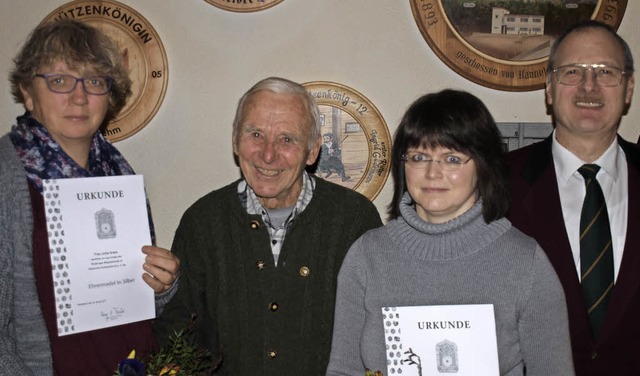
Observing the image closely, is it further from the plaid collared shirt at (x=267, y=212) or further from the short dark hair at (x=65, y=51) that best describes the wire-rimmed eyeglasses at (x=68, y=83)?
the plaid collared shirt at (x=267, y=212)

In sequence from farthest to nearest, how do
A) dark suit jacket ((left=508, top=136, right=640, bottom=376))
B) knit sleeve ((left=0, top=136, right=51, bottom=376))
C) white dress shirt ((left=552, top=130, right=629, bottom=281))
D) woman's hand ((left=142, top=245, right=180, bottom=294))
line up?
white dress shirt ((left=552, top=130, right=629, bottom=281)) → dark suit jacket ((left=508, top=136, right=640, bottom=376)) → woman's hand ((left=142, top=245, right=180, bottom=294)) → knit sleeve ((left=0, top=136, right=51, bottom=376))

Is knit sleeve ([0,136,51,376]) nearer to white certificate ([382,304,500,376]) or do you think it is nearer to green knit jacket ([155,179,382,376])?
green knit jacket ([155,179,382,376])

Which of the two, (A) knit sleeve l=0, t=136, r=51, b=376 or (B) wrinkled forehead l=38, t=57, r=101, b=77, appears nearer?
(A) knit sleeve l=0, t=136, r=51, b=376

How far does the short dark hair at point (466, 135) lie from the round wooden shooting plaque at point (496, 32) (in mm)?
1115

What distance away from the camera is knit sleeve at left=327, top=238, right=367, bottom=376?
1.93m

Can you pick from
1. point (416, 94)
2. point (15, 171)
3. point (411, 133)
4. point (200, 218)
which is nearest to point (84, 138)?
point (15, 171)

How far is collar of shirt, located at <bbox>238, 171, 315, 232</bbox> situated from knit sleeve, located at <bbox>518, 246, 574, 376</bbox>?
88 centimetres

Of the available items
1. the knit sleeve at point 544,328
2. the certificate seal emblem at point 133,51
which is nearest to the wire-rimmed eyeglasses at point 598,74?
the knit sleeve at point 544,328

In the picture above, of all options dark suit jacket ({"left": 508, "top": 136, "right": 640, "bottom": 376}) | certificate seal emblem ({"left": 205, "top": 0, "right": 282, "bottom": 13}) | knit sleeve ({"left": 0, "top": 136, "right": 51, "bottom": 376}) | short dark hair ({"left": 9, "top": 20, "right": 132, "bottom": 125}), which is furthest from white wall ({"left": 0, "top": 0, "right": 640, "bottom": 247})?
knit sleeve ({"left": 0, "top": 136, "right": 51, "bottom": 376})

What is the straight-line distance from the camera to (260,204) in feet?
7.64

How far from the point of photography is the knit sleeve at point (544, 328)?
178 centimetres

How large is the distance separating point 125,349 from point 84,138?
2.21 feet

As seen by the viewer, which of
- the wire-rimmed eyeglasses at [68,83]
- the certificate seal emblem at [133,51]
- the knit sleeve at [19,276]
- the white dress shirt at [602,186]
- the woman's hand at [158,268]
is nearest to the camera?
the knit sleeve at [19,276]

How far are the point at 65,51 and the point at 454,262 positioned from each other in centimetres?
132
